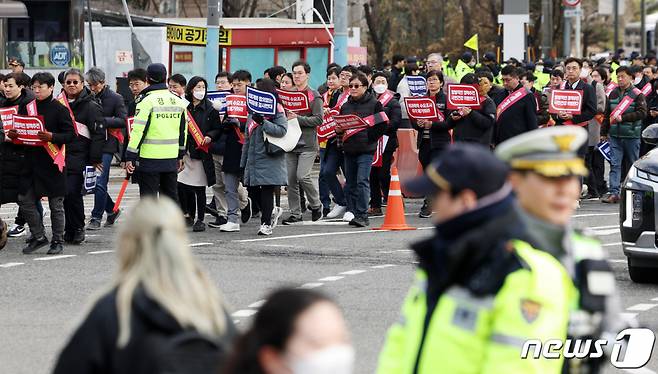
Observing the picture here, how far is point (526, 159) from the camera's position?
4.45 m

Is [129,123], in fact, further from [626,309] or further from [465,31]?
[465,31]

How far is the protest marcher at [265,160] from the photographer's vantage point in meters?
16.5

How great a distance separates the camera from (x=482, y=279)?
13.9 feet

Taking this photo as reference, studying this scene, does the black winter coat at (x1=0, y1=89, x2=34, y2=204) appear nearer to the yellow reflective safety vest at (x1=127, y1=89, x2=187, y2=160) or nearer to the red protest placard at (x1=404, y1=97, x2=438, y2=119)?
the yellow reflective safety vest at (x1=127, y1=89, x2=187, y2=160)

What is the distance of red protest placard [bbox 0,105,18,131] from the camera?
49.2 ft

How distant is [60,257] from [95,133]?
1.92 metres

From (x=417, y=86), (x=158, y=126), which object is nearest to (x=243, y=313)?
(x=158, y=126)

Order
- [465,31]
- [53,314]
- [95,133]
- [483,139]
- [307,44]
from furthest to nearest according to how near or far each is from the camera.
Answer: [465,31], [307,44], [483,139], [95,133], [53,314]

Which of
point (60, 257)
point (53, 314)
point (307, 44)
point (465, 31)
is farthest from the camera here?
point (465, 31)

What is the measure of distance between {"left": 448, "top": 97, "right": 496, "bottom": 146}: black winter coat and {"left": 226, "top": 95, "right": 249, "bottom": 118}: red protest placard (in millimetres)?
2519

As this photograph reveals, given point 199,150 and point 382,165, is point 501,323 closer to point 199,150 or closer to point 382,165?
point 199,150

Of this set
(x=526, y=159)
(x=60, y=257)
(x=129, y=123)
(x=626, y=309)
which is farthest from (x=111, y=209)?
(x=526, y=159)

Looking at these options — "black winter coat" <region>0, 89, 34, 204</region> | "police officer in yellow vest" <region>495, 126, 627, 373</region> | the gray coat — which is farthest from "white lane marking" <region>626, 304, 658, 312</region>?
"police officer in yellow vest" <region>495, 126, 627, 373</region>

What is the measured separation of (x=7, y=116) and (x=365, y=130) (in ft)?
14.5
